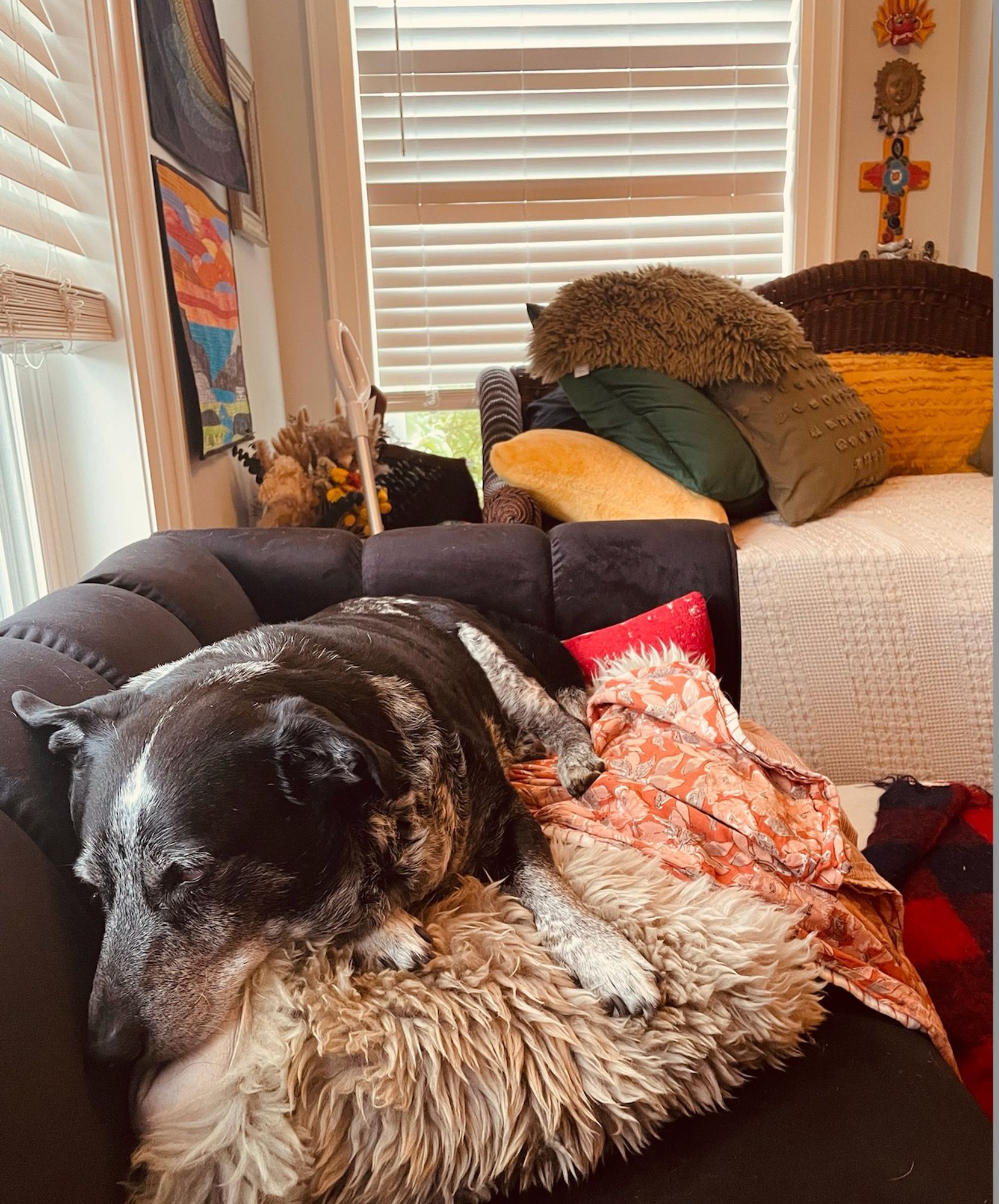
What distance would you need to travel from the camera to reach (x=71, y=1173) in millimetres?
652

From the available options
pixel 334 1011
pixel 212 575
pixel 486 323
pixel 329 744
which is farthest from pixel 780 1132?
pixel 486 323

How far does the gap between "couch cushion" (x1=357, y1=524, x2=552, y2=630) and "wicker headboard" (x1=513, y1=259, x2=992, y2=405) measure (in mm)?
1678

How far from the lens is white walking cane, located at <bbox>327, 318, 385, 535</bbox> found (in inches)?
98.3

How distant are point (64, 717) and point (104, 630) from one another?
0.30m

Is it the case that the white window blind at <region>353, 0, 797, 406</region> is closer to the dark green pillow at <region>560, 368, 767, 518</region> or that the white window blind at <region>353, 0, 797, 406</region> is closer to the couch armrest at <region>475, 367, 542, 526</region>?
the couch armrest at <region>475, 367, 542, 526</region>

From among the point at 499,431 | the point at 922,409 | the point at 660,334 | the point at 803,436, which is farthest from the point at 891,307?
the point at 499,431

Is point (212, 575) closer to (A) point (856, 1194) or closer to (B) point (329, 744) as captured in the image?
(B) point (329, 744)

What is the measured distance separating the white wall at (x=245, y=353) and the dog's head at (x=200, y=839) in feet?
4.83

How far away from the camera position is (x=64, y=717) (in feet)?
2.71

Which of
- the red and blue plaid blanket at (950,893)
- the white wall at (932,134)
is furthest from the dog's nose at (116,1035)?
the white wall at (932,134)

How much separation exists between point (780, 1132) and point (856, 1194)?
8cm

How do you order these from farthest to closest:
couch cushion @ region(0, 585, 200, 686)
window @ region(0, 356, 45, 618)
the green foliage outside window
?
the green foliage outside window → window @ region(0, 356, 45, 618) → couch cushion @ region(0, 585, 200, 686)

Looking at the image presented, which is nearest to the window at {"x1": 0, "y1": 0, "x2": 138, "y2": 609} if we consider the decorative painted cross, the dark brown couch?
the dark brown couch

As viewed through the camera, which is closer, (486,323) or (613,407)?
(613,407)
